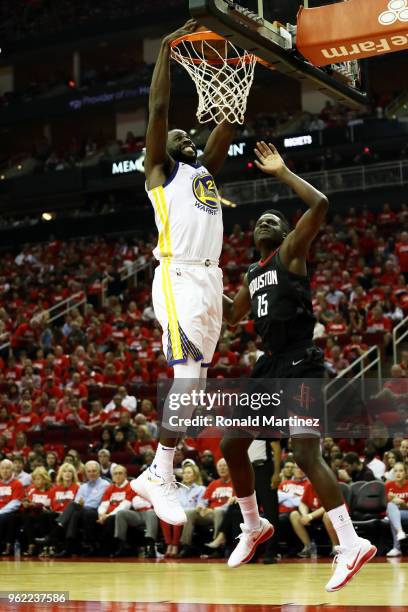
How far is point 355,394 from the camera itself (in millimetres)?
15773

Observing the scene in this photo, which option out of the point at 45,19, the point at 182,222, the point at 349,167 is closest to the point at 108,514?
the point at 182,222

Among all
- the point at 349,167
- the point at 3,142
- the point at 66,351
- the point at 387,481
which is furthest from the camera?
the point at 3,142

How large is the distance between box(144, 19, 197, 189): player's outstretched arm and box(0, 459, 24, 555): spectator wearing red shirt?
32.2 ft

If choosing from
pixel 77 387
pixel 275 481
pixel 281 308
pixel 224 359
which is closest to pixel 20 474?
pixel 77 387

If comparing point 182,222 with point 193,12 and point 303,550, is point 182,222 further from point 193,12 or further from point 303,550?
point 303,550

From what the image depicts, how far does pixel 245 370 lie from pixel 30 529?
198 inches

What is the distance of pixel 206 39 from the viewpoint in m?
6.99

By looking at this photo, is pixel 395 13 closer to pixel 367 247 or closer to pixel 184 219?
pixel 184 219

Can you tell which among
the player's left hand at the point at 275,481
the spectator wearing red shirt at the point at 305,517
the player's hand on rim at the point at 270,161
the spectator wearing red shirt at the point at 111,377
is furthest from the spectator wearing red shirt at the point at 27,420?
the player's hand on rim at the point at 270,161

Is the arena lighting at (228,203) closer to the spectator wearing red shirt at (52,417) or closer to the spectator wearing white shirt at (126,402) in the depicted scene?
the spectator wearing red shirt at (52,417)

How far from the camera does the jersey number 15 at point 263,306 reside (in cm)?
683

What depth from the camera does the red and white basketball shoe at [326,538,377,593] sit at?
6355mm

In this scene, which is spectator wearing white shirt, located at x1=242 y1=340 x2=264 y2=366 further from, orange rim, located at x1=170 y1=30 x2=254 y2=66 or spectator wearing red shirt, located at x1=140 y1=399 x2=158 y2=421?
orange rim, located at x1=170 y1=30 x2=254 y2=66

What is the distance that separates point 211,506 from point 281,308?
7.15 metres
